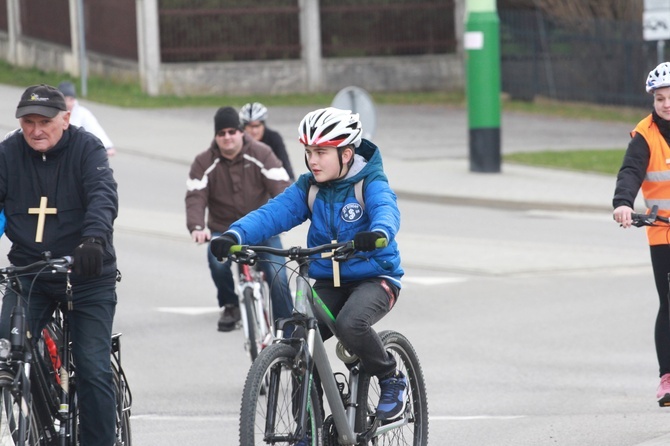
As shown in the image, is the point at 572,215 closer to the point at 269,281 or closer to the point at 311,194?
the point at 269,281

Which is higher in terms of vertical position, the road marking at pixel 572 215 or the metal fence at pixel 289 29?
the metal fence at pixel 289 29

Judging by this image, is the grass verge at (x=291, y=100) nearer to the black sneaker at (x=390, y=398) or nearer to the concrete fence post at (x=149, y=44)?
the concrete fence post at (x=149, y=44)

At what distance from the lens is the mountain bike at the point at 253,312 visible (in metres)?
8.95

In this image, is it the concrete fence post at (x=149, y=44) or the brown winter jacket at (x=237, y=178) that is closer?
the brown winter jacket at (x=237, y=178)

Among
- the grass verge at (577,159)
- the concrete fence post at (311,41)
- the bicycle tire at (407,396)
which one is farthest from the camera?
the concrete fence post at (311,41)

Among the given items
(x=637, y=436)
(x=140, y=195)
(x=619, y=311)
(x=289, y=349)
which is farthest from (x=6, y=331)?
(x=140, y=195)

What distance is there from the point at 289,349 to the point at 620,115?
2382 centimetres

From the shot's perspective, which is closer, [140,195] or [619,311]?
[619,311]

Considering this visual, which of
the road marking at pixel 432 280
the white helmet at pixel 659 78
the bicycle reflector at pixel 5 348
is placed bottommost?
the road marking at pixel 432 280

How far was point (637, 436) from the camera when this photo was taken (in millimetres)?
7379

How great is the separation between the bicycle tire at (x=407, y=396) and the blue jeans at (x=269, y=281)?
5.74ft

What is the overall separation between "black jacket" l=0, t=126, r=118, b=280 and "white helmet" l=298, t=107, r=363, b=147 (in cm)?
85

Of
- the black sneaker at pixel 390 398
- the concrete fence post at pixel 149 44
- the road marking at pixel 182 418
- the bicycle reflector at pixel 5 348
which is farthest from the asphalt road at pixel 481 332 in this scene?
the concrete fence post at pixel 149 44

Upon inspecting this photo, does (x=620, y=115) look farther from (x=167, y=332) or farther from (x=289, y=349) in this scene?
(x=289, y=349)
